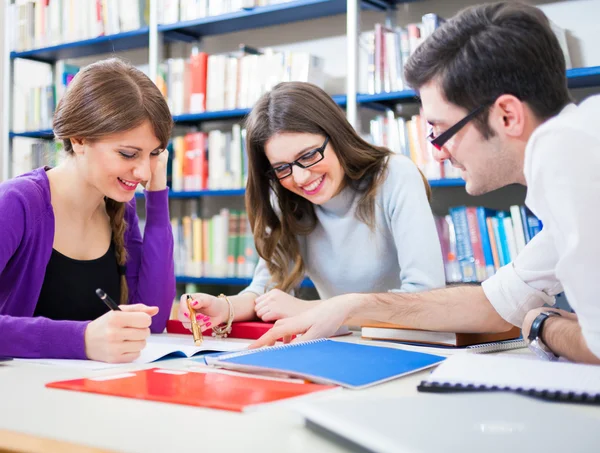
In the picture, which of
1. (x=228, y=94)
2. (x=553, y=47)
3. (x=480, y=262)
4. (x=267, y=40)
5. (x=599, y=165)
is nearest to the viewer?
(x=599, y=165)

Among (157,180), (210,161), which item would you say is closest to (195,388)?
(157,180)

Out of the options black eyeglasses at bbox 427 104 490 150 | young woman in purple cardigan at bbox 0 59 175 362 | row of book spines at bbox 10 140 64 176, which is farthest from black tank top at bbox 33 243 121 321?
row of book spines at bbox 10 140 64 176

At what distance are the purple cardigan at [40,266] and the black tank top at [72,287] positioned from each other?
0.14ft

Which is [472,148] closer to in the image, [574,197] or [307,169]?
[574,197]

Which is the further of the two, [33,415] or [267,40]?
[267,40]

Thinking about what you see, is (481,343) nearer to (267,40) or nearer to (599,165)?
(599,165)

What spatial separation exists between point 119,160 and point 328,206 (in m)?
0.67

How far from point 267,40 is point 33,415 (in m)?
3.04

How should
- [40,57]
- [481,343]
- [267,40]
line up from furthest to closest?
[40,57] < [267,40] < [481,343]

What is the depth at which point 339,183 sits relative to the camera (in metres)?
1.85

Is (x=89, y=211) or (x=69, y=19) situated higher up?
(x=69, y=19)

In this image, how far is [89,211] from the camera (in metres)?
1.58

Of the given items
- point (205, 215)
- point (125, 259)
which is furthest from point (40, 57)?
point (125, 259)

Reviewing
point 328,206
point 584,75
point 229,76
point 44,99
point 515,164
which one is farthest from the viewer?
point 44,99
